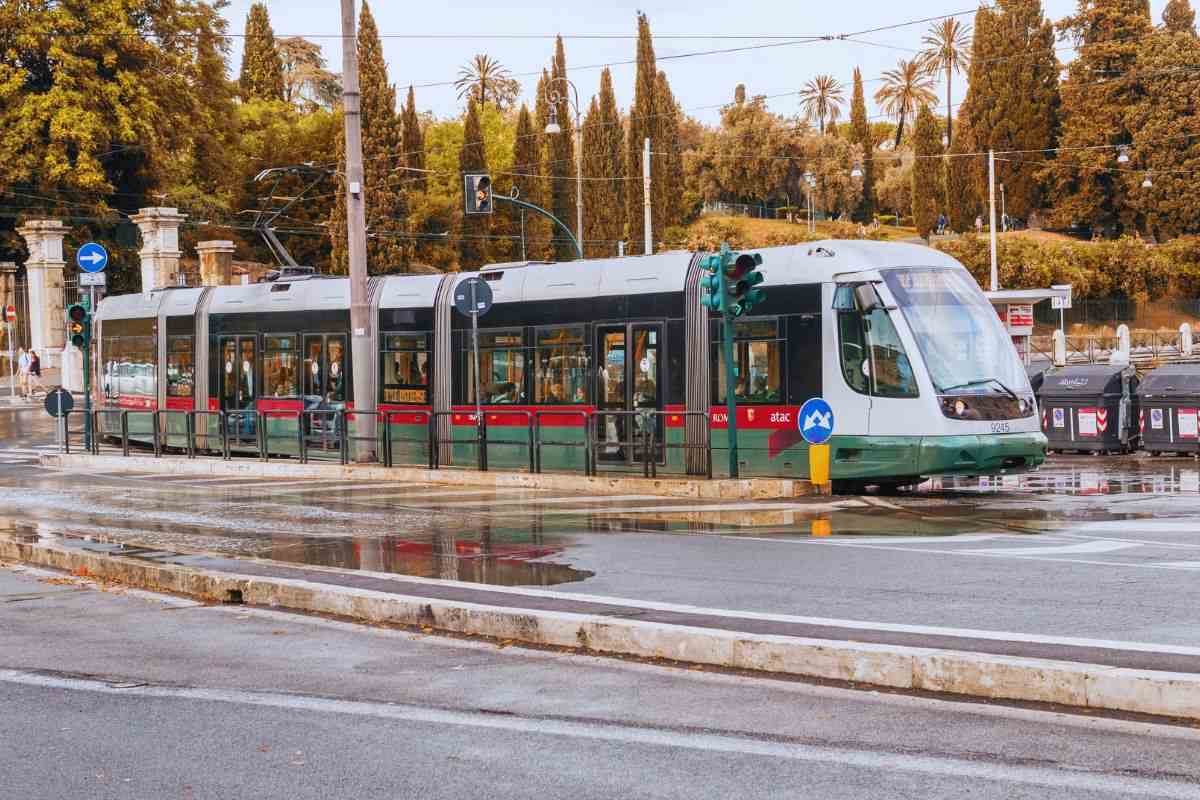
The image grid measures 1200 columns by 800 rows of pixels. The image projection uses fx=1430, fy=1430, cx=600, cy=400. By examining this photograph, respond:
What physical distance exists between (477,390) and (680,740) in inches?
654

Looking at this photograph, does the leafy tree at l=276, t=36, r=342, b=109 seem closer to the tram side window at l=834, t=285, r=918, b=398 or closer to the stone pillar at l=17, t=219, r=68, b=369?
the stone pillar at l=17, t=219, r=68, b=369

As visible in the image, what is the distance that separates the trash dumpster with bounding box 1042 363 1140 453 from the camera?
81.5 ft

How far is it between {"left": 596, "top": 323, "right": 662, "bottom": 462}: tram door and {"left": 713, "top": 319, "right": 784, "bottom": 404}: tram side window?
1197 millimetres

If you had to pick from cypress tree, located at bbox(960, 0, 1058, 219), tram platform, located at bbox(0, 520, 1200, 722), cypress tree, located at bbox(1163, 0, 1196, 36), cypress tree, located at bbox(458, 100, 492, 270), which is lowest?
tram platform, located at bbox(0, 520, 1200, 722)

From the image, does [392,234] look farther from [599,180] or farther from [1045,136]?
[1045,136]

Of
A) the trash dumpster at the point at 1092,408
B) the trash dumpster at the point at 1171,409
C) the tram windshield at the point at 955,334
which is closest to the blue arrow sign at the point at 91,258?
the tram windshield at the point at 955,334

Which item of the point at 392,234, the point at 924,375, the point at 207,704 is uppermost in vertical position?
the point at 392,234

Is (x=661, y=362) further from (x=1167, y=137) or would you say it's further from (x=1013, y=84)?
(x=1013, y=84)

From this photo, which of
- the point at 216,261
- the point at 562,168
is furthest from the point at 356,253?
the point at 562,168

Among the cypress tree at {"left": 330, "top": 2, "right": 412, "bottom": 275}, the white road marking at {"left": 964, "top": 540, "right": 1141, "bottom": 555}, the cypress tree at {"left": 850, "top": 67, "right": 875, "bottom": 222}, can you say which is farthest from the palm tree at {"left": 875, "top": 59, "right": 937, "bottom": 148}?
the white road marking at {"left": 964, "top": 540, "right": 1141, "bottom": 555}

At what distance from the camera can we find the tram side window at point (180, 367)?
1126 inches

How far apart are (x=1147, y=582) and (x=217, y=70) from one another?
58.2 metres

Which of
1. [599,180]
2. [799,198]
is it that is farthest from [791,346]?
[799,198]

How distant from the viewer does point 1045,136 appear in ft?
290
